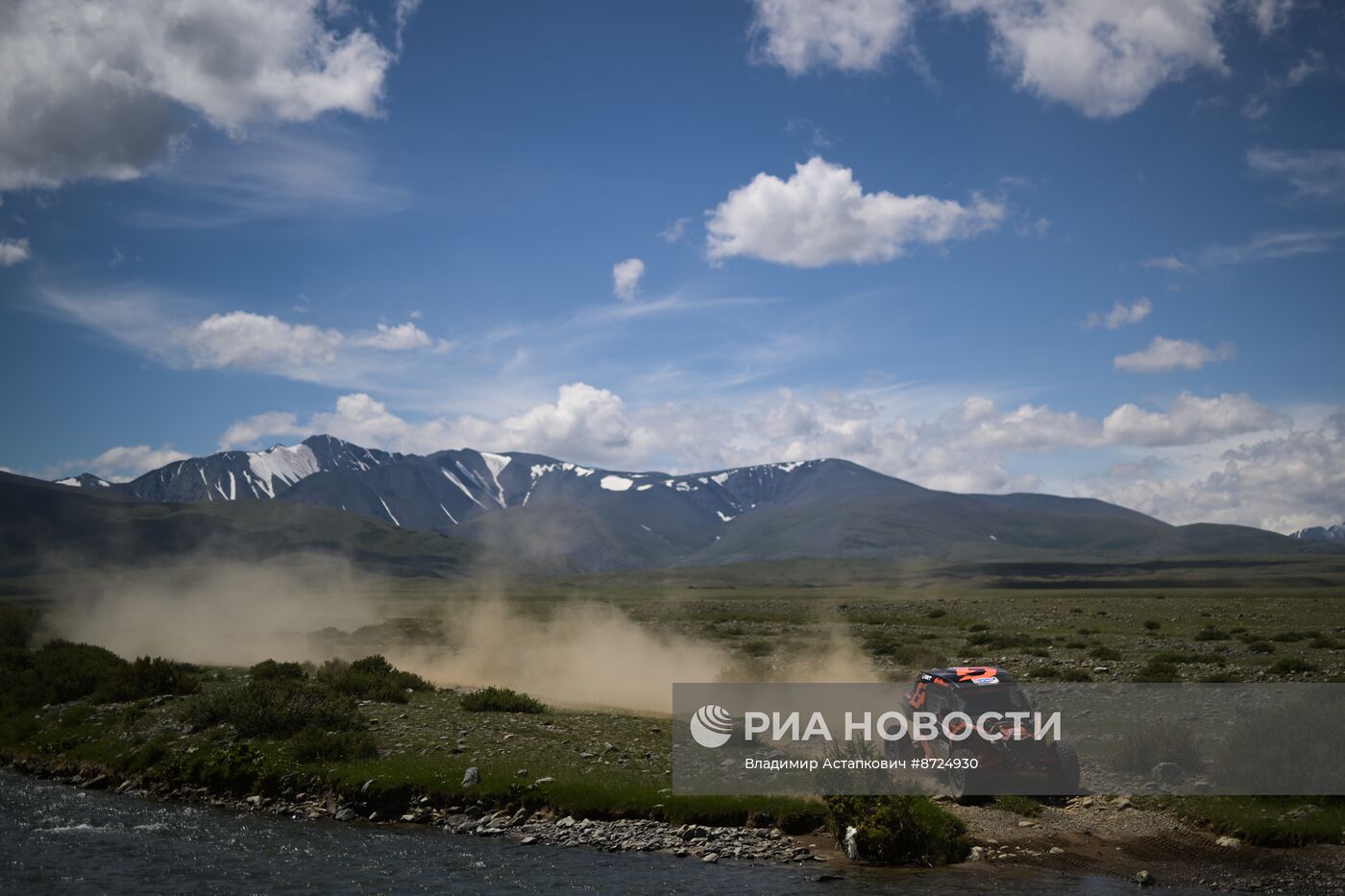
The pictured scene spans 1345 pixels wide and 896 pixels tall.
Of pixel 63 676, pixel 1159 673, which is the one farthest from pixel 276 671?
pixel 1159 673

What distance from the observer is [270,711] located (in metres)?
29.9

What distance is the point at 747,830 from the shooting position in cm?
2106

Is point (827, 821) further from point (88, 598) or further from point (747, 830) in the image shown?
point (88, 598)

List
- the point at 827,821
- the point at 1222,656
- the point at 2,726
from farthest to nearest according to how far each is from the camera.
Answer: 1. the point at 1222,656
2. the point at 2,726
3. the point at 827,821

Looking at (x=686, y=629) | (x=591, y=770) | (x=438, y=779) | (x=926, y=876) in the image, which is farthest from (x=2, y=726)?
(x=686, y=629)

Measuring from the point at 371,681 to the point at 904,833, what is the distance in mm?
24796

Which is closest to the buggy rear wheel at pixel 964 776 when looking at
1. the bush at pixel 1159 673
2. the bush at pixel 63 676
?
the bush at pixel 1159 673

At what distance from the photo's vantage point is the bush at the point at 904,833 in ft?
61.6

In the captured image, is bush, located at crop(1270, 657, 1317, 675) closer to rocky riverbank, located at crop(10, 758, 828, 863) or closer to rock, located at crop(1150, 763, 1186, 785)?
rock, located at crop(1150, 763, 1186, 785)

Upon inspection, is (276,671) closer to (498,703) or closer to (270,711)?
(270,711)

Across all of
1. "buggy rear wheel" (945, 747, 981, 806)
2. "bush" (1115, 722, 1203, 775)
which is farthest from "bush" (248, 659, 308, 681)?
"bush" (1115, 722, 1203, 775)

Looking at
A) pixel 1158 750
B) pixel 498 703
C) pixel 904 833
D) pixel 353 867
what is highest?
pixel 1158 750

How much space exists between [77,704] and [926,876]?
3418 centimetres

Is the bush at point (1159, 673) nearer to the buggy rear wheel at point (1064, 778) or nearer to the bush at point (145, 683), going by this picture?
the buggy rear wheel at point (1064, 778)
